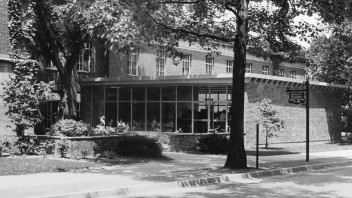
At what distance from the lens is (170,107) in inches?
1156

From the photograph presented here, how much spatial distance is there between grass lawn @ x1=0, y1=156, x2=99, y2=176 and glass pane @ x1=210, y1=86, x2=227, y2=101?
40.8ft

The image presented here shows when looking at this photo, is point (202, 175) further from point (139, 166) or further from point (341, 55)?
point (341, 55)

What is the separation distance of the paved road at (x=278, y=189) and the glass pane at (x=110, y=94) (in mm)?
19094

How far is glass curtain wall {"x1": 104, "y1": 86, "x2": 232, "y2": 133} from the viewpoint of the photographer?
2750cm

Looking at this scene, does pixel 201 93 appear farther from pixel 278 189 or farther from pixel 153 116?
pixel 278 189

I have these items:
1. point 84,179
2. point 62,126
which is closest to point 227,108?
point 62,126

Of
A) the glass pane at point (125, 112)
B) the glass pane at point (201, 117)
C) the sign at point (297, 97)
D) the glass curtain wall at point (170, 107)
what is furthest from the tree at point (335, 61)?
the glass pane at point (125, 112)

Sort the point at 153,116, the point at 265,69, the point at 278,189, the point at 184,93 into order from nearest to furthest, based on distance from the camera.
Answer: the point at 278,189
the point at 184,93
the point at 153,116
the point at 265,69

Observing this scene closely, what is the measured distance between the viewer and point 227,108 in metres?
27.0

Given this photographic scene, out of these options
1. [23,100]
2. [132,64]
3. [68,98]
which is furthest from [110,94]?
[23,100]

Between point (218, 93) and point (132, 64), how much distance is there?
11.1 meters

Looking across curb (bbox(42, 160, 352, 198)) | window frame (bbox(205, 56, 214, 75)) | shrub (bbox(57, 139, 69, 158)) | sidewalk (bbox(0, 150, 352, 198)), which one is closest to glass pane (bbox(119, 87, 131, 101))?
window frame (bbox(205, 56, 214, 75))

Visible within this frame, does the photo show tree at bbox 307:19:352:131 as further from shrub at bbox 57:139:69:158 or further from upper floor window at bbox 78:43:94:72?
shrub at bbox 57:139:69:158

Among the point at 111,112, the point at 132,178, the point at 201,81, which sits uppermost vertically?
the point at 201,81
